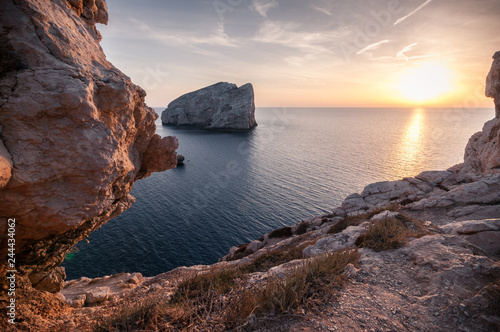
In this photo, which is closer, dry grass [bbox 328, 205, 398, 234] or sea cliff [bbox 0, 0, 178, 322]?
sea cliff [bbox 0, 0, 178, 322]

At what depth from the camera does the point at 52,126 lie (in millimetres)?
8180

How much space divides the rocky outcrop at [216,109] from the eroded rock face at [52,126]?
12114 cm

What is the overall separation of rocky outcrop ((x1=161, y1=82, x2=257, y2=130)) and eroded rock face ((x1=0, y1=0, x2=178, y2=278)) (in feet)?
397

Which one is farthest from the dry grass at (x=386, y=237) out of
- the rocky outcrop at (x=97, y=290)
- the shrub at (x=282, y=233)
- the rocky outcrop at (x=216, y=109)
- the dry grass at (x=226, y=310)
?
the rocky outcrop at (x=216, y=109)

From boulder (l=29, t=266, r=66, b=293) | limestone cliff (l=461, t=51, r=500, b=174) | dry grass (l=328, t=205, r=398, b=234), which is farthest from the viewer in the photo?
limestone cliff (l=461, t=51, r=500, b=174)

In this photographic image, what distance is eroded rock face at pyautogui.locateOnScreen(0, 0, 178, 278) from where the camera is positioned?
299 inches

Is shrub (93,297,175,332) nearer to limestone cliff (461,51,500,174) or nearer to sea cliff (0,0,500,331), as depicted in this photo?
sea cliff (0,0,500,331)

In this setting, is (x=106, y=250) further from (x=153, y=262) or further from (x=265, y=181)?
(x=265, y=181)

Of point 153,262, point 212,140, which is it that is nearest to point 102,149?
point 153,262

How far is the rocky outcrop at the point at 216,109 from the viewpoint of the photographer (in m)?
130

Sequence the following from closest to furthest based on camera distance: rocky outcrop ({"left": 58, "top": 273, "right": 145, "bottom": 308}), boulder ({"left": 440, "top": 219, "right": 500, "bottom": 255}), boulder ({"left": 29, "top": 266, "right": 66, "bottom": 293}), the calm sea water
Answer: boulder ({"left": 440, "top": 219, "right": 500, "bottom": 255}) → boulder ({"left": 29, "top": 266, "right": 66, "bottom": 293}) → rocky outcrop ({"left": 58, "top": 273, "right": 145, "bottom": 308}) → the calm sea water

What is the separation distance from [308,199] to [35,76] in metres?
39.9

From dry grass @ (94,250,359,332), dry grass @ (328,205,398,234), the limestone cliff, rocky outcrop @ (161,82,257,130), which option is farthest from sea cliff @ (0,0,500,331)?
rocky outcrop @ (161,82,257,130)

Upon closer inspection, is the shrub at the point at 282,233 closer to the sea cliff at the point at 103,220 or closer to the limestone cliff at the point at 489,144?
the sea cliff at the point at 103,220
